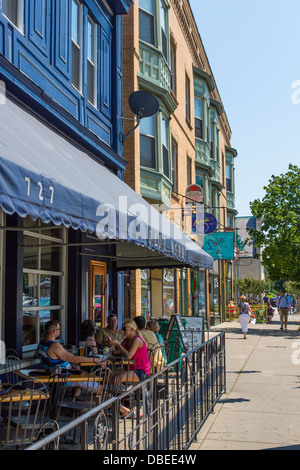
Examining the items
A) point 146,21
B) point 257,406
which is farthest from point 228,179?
point 257,406

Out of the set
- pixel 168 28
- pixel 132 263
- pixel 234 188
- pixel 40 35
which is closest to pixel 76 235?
pixel 132 263

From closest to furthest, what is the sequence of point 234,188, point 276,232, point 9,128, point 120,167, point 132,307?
point 9,128
point 120,167
point 132,307
point 276,232
point 234,188

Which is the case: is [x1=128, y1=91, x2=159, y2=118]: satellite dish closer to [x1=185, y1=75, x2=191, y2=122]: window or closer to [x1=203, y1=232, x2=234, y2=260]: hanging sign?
[x1=185, y1=75, x2=191, y2=122]: window

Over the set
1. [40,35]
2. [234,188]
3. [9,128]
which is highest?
[234,188]

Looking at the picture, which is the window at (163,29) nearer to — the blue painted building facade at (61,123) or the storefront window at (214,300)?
the blue painted building facade at (61,123)

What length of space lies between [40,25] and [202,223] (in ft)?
42.1

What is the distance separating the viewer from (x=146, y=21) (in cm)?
1598

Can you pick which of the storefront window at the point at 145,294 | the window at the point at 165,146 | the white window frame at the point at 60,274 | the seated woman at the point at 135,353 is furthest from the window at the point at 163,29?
the seated woman at the point at 135,353

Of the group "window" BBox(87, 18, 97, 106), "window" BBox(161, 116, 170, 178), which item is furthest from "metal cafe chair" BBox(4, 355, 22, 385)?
"window" BBox(161, 116, 170, 178)

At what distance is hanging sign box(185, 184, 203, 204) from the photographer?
768 inches

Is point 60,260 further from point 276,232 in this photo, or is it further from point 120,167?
point 276,232

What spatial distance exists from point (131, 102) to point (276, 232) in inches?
556

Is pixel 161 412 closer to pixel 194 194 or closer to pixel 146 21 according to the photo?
pixel 146 21

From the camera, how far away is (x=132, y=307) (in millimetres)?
14023
